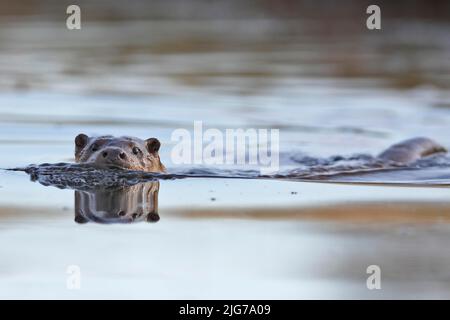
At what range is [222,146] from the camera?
10.8m

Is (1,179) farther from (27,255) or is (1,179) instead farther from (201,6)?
(201,6)

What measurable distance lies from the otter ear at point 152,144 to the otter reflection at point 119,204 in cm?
54

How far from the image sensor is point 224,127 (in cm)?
1145

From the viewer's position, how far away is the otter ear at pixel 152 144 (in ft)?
29.3

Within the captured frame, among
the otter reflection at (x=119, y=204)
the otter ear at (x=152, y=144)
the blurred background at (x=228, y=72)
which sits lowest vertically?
the otter reflection at (x=119, y=204)

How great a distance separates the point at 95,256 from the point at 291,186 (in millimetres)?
2633

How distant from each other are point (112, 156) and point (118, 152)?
0.05 meters
